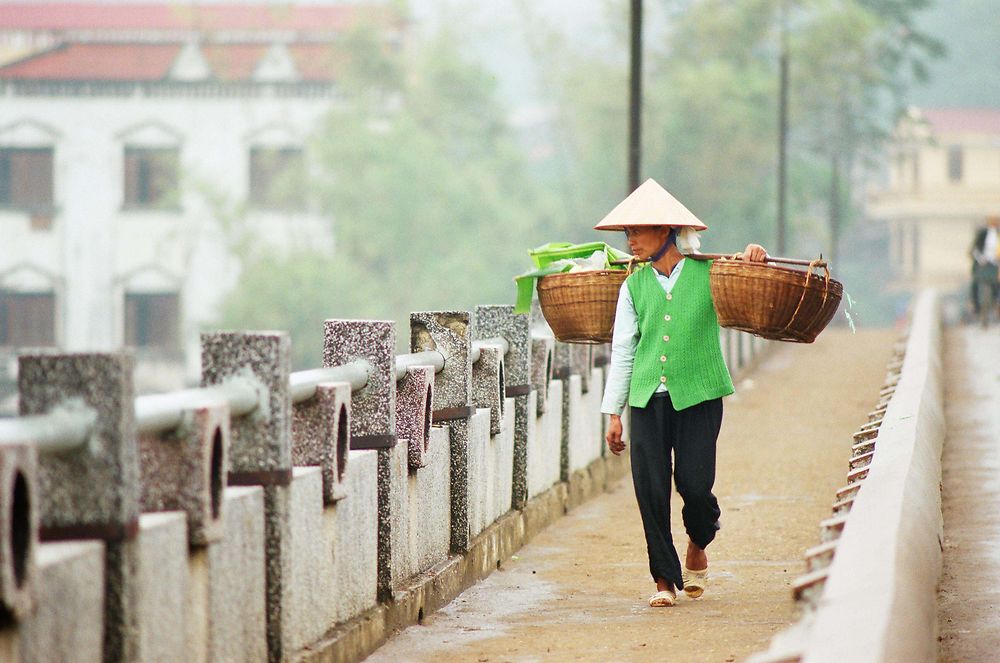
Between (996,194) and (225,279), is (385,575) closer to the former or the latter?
(225,279)

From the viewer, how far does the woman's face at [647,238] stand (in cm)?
800

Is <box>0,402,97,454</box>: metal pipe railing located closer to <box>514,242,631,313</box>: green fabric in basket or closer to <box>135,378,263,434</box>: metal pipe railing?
<box>135,378,263,434</box>: metal pipe railing

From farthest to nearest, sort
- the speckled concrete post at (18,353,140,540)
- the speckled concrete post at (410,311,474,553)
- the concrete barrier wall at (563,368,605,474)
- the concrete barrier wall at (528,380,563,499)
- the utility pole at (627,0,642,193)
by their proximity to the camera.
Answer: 1. the utility pole at (627,0,642,193)
2. the concrete barrier wall at (563,368,605,474)
3. the concrete barrier wall at (528,380,563,499)
4. the speckled concrete post at (410,311,474,553)
5. the speckled concrete post at (18,353,140,540)

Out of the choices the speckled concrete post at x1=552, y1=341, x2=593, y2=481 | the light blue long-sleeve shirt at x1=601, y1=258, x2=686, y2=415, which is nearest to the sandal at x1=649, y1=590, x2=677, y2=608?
the light blue long-sleeve shirt at x1=601, y1=258, x2=686, y2=415

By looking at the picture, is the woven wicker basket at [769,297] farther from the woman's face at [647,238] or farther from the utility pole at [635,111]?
the utility pole at [635,111]

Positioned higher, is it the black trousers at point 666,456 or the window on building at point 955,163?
the window on building at point 955,163

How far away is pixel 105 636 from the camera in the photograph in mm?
4570

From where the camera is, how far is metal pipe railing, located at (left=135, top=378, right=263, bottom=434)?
4.81 metres

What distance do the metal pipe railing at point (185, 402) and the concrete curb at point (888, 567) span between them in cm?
181

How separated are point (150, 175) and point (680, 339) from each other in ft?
166

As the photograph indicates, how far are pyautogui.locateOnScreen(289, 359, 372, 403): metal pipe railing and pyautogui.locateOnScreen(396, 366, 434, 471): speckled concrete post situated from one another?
1.90 feet

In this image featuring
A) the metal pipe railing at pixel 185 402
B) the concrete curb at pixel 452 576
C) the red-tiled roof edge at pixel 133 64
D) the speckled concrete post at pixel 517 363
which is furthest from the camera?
the red-tiled roof edge at pixel 133 64

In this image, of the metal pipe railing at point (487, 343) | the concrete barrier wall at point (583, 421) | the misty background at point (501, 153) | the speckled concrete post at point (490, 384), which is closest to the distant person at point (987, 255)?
the concrete barrier wall at point (583, 421)

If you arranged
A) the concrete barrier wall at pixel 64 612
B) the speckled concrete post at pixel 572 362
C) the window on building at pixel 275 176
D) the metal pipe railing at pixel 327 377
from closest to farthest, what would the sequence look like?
the concrete barrier wall at pixel 64 612 → the metal pipe railing at pixel 327 377 → the speckled concrete post at pixel 572 362 → the window on building at pixel 275 176
